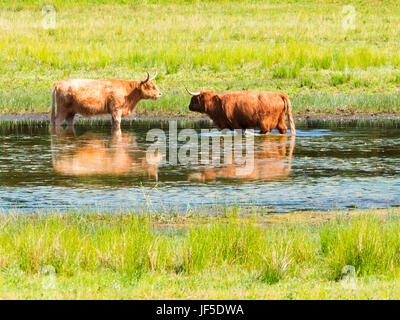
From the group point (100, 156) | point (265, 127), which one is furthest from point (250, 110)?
point (100, 156)

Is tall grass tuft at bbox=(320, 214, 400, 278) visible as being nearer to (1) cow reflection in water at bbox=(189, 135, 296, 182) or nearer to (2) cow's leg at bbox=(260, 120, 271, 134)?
(1) cow reflection in water at bbox=(189, 135, 296, 182)

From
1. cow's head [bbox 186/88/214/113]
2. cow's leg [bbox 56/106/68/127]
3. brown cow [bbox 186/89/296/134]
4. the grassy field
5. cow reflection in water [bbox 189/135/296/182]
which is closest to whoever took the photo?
cow reflection in water [bbox 189/135/296/182]

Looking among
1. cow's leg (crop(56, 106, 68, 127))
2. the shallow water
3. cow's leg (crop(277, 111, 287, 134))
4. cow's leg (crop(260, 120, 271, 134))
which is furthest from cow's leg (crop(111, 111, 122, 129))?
cow's leg (crop(277, 111, 287, 134))

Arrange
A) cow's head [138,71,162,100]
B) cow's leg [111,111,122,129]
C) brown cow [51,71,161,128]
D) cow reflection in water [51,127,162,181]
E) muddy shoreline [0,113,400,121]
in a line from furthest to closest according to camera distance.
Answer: muddy shoreline [0,113,400,121], cow's head [138,71,162,100], cow's leg [111,111,122,129], brown cow [51,71,161,128], cow reflection in water [51,127,162,181]

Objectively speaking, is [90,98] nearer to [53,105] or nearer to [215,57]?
[53,105]

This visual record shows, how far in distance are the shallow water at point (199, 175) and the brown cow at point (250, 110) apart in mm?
333

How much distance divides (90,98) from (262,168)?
6911 millimetres

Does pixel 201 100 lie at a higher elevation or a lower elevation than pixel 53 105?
higher

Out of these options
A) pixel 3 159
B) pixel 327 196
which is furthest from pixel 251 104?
pixel 327 196

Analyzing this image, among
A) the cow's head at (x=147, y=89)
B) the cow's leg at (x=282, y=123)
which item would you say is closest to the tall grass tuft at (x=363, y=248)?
the cow's leg at (x=282, y=123)

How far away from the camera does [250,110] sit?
16.4m

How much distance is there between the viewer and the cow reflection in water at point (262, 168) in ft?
39.0

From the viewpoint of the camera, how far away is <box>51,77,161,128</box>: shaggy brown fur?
728 inches

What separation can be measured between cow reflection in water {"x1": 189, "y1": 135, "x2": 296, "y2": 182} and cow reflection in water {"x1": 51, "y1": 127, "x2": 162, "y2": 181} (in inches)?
30.2
